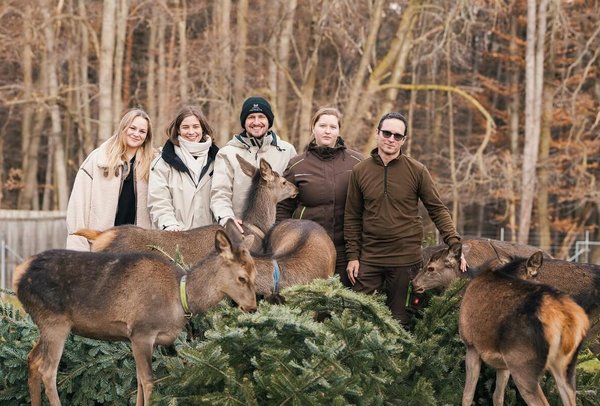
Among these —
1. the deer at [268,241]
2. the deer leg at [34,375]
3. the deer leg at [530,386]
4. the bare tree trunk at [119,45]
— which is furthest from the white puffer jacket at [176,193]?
the bare tree trunk at [119,45]

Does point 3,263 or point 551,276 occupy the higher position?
point 551,276

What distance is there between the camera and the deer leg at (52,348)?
25.4 feet

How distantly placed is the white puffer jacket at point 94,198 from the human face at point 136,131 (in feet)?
0.99

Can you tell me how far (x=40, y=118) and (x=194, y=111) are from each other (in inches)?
1068

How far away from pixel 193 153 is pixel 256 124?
2.27 ft

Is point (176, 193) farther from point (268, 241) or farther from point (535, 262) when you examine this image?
point (535, 262)

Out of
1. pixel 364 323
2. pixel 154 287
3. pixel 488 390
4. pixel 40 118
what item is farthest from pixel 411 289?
pixel 40 118

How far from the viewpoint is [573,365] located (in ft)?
25.0

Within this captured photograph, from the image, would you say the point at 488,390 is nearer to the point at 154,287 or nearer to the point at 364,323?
the point at 364,323

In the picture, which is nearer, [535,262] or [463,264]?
[535,262]

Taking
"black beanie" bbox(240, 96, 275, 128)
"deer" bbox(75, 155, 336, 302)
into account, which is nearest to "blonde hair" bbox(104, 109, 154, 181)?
"deer" bbox(75, 155, 336, 302)

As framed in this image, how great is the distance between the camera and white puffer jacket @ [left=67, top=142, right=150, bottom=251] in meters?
10.4

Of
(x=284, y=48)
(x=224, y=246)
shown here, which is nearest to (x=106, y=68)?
(x=284, y=48)

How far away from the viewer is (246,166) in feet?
33.6
